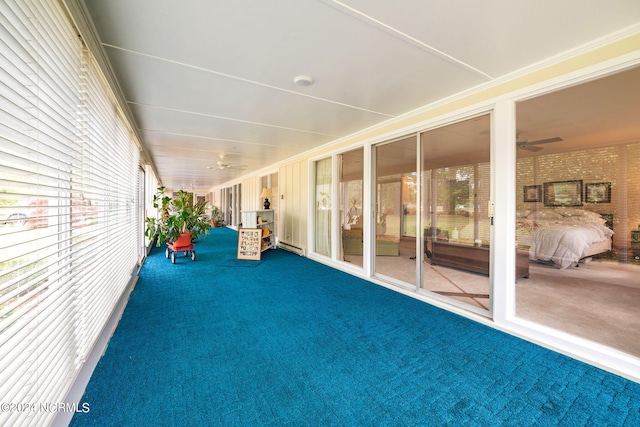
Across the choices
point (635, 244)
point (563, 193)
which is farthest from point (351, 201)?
point (635, 244)

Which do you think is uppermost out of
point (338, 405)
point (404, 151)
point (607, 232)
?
point (404, 151)

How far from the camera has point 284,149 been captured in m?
5.57

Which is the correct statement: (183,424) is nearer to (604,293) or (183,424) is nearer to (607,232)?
(604,293)

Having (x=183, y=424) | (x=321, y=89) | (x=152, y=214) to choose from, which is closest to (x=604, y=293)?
(x=321, y=89)

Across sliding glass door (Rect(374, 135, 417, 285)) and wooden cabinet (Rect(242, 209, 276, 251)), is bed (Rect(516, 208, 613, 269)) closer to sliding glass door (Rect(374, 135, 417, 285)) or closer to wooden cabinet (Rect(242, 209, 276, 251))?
sliding glass door (Rect(374, 135, 417, 285))

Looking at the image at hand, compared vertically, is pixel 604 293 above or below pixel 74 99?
below

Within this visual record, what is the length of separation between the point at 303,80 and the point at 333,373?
249cm

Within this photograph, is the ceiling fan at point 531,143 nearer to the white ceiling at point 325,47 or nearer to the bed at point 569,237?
the white ceiling at point 325,47

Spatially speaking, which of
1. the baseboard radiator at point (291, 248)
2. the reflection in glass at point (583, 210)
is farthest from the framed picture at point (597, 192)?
the baseboard radiator at point (291, 248)

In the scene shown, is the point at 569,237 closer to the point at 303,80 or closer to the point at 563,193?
the point at 563,193

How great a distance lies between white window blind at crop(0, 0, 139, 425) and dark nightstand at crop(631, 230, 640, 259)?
749 cm

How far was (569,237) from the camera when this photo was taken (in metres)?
4.69

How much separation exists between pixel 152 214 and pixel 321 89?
7915mm

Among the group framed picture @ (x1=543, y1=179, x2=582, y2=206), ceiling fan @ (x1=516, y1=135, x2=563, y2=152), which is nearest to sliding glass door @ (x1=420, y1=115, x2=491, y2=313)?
ceiling fan @ (x1=516, y1=135, x2=563, y2=152)
